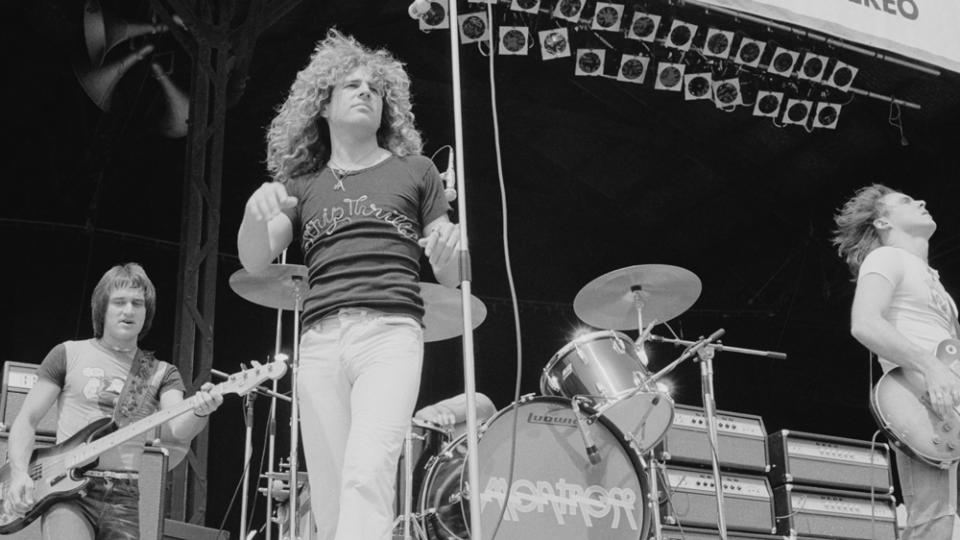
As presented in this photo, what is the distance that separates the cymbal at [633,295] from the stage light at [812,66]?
10.4ft

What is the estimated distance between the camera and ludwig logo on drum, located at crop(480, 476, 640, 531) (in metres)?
4.54

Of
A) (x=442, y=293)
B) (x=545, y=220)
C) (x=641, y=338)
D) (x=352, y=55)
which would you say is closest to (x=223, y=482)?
(x=545, y=220)

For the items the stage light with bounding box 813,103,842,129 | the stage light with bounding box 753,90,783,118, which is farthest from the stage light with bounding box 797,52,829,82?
the stage light with bounding box 813,103,842,129

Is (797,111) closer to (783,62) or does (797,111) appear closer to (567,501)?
(783,62)

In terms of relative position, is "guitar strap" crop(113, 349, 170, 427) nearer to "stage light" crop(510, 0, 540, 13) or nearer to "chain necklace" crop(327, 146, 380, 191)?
"chain necklace" crop(327, 146, 380, 191)

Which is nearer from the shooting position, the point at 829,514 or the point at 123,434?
the point at 123,434

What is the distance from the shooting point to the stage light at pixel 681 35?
8141mm

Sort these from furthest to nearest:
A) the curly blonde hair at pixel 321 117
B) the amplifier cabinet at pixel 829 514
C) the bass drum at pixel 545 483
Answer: the amplifier cabinet at pixel 829 514 < the bass drum at pixel 545 483 < the curly blonde hair at pixel 321 117

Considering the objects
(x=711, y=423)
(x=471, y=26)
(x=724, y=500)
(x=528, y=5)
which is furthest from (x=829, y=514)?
(x=471, y=26)

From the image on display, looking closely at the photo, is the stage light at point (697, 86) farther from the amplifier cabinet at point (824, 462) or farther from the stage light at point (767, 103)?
the amplifier cabinet at point (824, 462)

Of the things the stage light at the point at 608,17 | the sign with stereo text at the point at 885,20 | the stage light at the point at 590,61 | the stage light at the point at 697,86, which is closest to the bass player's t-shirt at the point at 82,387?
the sign with stereo text at the point at 885,20

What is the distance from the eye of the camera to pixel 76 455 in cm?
410

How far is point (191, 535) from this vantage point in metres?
5.45

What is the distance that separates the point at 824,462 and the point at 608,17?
352 centimetres
